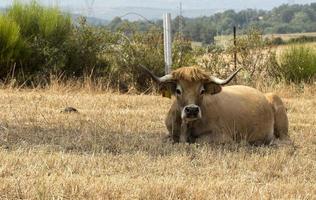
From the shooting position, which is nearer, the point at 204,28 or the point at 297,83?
the point at 297,83

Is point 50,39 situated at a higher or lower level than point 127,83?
higher

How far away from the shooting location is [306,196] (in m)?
5.76

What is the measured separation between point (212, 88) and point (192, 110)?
0.59 m

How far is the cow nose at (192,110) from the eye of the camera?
27.3ft

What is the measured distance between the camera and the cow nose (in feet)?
27.3

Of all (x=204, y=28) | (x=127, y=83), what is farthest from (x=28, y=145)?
(x=204, y=28)

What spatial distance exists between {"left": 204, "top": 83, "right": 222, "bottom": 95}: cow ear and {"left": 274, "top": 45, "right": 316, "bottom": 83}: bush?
29.2 feet

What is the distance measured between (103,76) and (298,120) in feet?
24.8

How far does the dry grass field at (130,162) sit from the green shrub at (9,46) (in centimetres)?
583

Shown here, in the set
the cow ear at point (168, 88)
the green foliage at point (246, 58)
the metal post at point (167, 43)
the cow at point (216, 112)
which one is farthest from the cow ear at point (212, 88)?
the green foliage at point (246, 58)

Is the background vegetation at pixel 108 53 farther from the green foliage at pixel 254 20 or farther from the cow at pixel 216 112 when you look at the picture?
the cow at pixel 216 112

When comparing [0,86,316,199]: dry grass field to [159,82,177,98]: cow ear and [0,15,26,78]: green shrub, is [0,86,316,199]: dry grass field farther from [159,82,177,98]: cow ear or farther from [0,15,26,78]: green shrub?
[0,15,26,78]: green shrub

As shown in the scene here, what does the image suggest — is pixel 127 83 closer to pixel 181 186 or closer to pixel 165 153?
pixel 165 153

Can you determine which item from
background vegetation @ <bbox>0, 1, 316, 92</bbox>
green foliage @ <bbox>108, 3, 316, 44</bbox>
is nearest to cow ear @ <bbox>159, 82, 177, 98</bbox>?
A: background vegetation @ <bbox>0, 1, 316, 92</bbox>
